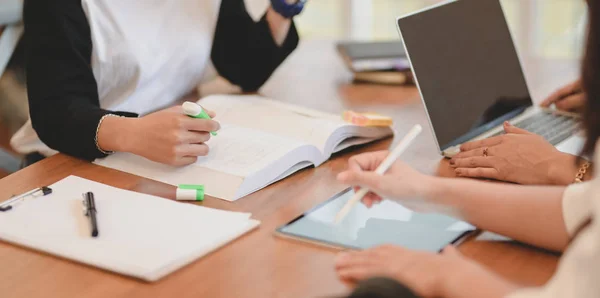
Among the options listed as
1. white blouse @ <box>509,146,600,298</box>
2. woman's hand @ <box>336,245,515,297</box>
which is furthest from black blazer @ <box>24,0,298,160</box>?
white blouse @ <box>509,146,600,298</box>

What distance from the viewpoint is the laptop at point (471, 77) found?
52.9 inches

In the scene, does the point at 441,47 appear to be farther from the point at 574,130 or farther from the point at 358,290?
the point at 358,290

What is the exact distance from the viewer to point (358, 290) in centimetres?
65

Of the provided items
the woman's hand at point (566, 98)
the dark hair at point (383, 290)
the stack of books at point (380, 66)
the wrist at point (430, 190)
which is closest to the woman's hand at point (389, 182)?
the wrist at point (430, 190)

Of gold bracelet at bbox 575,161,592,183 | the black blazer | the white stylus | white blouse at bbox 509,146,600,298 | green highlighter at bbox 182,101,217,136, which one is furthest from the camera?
the black blazer

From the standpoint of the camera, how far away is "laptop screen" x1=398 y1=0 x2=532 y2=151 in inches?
52.9

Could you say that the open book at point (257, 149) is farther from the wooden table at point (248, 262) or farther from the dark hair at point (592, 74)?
the dark hair at point (592, 74)

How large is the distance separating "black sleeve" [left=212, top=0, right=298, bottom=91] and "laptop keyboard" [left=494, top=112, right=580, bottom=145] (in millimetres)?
526

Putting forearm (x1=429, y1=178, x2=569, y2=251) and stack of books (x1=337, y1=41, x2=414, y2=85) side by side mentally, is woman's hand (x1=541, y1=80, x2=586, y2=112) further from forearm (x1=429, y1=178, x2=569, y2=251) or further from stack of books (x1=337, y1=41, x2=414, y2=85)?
forearm (x1=429, y1=178, x2=569, y2=251)

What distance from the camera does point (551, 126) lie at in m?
1.46

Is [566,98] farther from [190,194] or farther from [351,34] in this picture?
[351,34]

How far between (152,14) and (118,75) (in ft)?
0.48

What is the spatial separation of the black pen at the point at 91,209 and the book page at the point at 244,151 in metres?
0.20

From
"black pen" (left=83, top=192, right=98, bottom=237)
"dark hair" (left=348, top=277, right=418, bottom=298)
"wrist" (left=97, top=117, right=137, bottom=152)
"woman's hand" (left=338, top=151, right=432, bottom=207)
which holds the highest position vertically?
"wrist" (left=97, top=117, right=137, bottom=152)
